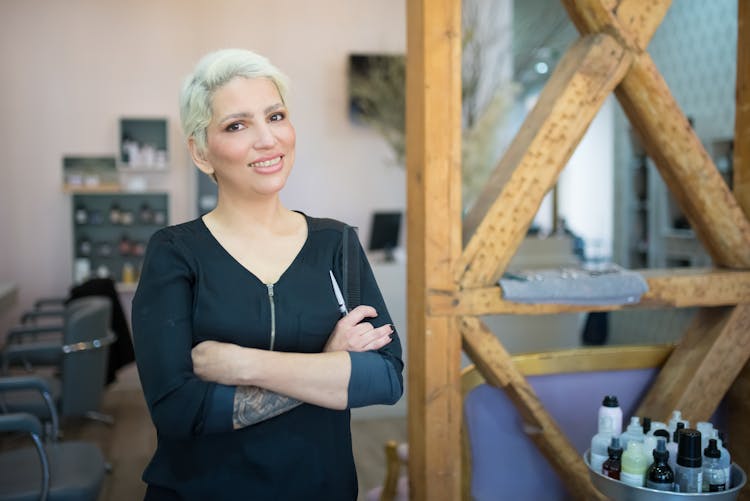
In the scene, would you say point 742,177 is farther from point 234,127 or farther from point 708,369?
point 234,127

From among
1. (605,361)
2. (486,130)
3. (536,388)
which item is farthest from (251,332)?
(486,130)

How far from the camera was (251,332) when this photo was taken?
1.42m

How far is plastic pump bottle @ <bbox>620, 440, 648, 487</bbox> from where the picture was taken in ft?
6.48

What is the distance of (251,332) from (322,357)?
0.15 meters

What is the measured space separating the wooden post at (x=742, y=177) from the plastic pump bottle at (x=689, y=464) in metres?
1.05

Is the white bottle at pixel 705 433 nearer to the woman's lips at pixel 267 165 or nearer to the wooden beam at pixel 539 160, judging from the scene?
the wooden beam at pixel 539 160

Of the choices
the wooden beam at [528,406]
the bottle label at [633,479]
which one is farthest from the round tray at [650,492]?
the wooden beam at [528,406]

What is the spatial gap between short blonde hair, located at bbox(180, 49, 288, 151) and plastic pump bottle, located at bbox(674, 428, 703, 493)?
4.55ft

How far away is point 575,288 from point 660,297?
349 mm

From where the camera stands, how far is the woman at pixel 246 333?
1.35 meters

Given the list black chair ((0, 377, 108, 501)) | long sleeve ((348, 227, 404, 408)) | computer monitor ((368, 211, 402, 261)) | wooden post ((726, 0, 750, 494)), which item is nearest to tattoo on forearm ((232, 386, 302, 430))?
long sleeve ((348, 227, 404, 408))

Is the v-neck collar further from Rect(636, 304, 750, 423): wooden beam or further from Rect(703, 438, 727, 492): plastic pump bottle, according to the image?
Rect(636, 304, 750, 423): wooden beam

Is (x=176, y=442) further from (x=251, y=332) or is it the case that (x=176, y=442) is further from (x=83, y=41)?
(x=83, y=41)

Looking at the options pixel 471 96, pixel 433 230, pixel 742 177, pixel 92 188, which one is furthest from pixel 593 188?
pixel 433 230
